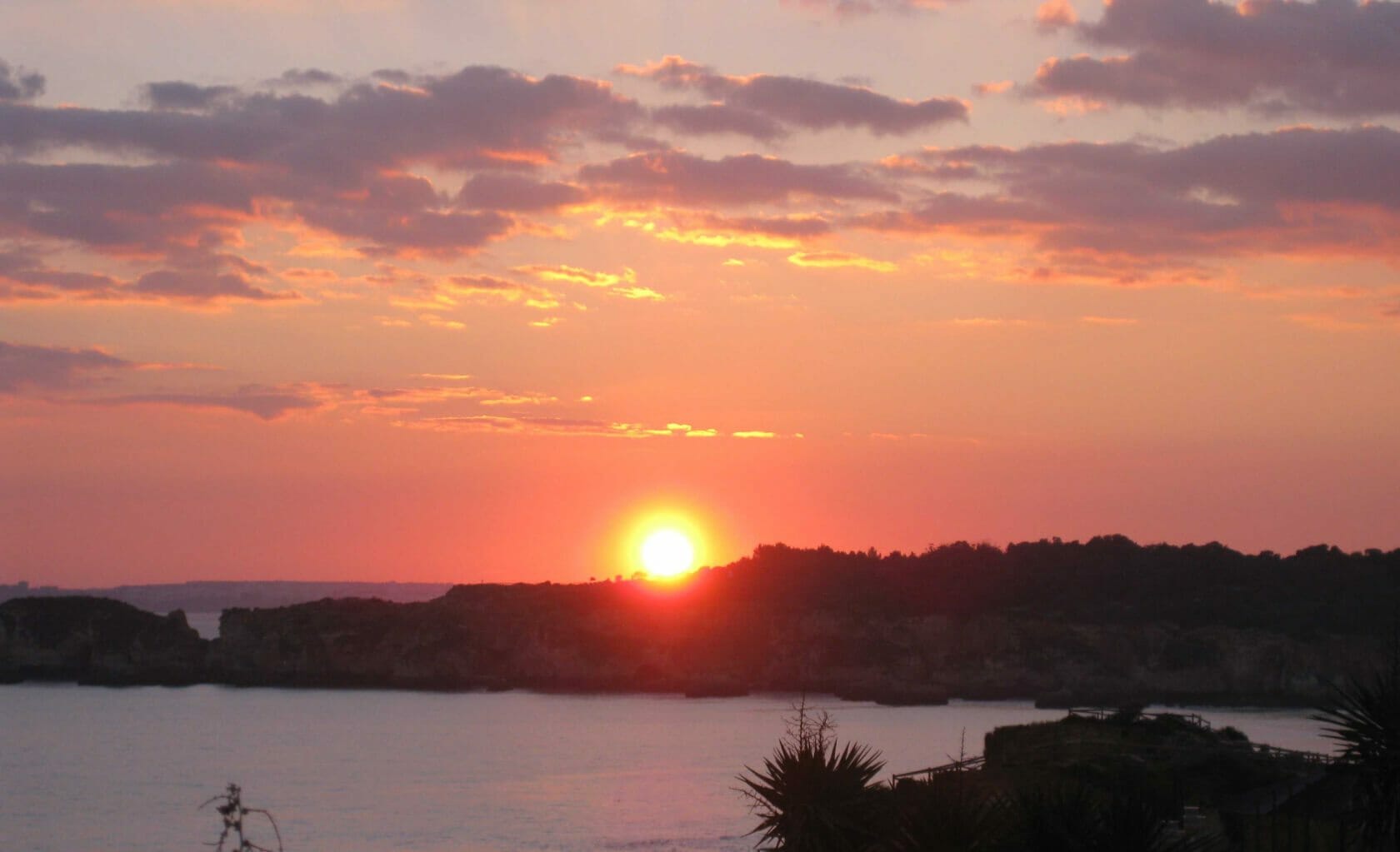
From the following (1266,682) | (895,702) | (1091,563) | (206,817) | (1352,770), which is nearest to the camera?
(1352,770)

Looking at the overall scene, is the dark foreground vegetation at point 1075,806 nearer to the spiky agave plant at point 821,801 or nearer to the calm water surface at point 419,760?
the spiky agave plant at point 821,801

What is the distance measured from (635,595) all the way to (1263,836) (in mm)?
119484

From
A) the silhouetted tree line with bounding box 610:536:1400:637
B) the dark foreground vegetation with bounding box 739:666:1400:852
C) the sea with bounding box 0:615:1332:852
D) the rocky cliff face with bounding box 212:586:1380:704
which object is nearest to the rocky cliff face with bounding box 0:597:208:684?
the sea with bounding box 0:615:1332:852

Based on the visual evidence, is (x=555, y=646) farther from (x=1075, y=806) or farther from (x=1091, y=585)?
(x=1075, y=806)

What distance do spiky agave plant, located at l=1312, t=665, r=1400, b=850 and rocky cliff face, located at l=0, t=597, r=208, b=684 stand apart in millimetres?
138051

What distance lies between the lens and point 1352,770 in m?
23.3

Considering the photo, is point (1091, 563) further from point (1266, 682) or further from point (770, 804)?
point (770, 804)

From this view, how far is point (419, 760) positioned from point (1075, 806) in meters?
82.6

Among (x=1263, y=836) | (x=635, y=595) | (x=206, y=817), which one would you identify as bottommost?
(x=206, y=817)

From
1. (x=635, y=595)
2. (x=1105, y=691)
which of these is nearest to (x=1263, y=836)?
(x=1105, y=691)

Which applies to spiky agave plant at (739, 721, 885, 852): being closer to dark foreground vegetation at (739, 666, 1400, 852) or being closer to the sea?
dark foreground vegetation at (739, 666, 1400, 852)

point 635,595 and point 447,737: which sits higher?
point 635,595

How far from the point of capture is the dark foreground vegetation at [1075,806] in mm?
18594

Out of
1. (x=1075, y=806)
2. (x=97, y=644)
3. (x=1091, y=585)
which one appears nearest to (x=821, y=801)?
(x=1075, y=806)
